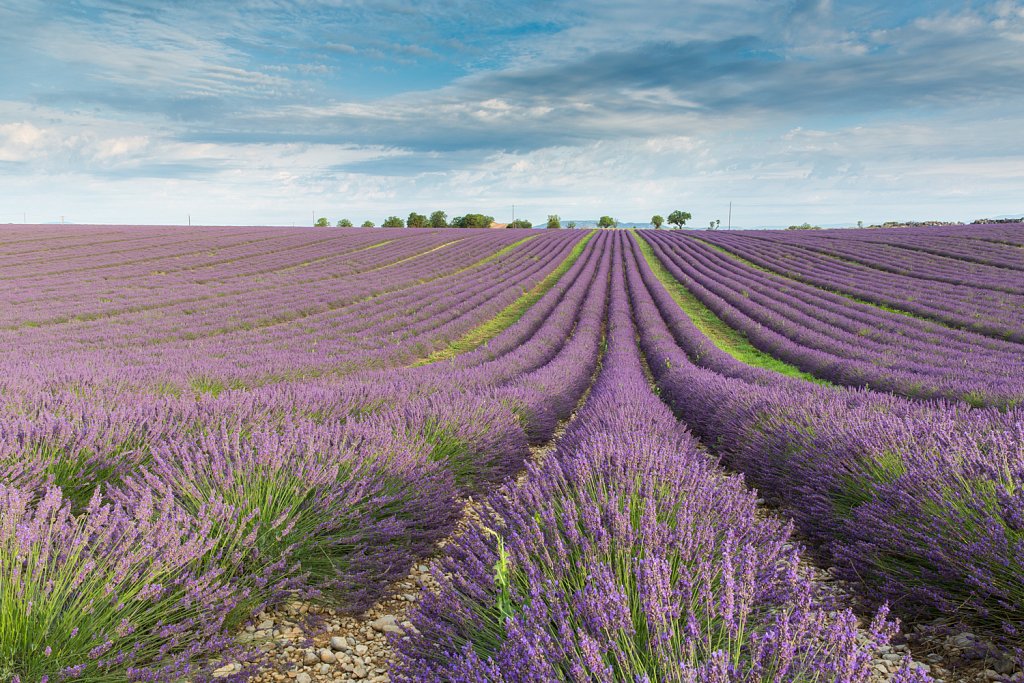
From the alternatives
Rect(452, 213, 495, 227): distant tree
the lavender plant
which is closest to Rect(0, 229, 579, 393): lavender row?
the lavender plant

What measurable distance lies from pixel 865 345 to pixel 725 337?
11.4ft

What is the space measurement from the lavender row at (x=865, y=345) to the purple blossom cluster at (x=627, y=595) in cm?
529

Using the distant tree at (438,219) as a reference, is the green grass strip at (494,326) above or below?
below

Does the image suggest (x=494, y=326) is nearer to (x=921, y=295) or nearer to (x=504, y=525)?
(x=504, y=525)

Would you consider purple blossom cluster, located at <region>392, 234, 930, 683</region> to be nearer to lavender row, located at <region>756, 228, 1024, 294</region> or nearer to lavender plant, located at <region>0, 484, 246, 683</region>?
lavender plant, located at <region>0, 484, 246, 683</region>

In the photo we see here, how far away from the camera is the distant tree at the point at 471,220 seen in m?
70.8

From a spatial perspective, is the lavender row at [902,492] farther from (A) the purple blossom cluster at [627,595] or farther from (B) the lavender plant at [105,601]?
(B) the lavender plant at [105,601]

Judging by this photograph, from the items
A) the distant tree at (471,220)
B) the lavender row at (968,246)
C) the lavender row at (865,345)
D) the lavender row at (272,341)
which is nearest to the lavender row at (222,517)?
the lavender row at (272,341)

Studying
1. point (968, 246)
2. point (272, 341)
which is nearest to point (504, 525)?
point (272, 341)

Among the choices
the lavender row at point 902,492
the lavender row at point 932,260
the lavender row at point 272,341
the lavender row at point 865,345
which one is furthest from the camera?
the lavender row at point 932,260

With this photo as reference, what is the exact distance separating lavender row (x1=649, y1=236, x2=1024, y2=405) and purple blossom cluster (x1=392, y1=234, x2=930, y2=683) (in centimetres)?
529

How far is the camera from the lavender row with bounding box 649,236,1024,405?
702 centimetres

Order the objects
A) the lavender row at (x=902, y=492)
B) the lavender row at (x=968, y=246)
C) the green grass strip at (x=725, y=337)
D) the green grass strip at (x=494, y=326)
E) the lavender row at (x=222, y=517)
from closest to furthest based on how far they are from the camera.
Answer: the lavender row at (x=222, y=517)
the lavender row at (x=902, y=492)
the green grass strip at (x=725, y=337)
the green grass strip at (x=494, y=326)
the lavender row at (x=968, y=246)

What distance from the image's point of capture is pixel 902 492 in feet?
8.49
